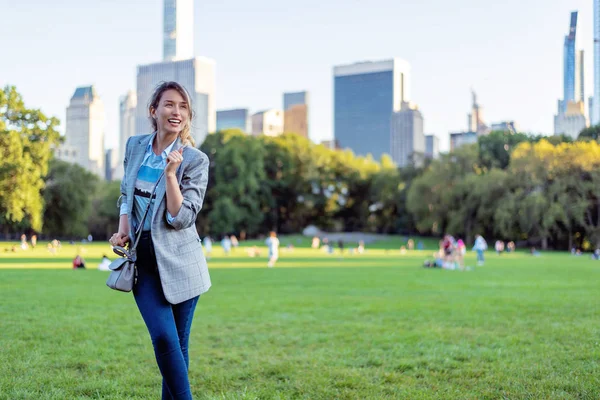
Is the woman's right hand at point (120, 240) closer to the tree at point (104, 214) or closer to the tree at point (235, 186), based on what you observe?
the tree at point (235, 186)

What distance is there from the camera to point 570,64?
113m

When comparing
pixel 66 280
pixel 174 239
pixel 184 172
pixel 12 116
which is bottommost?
pixel 66 280

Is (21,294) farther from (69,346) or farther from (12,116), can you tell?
(12,116)

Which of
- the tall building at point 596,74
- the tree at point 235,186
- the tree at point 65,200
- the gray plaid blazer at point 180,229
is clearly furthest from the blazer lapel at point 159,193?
the tall building at point 596,74

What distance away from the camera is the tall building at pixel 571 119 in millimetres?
105075

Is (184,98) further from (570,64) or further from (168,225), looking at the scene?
(570,64)

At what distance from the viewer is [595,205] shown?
185 ft

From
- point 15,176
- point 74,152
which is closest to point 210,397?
point 15,176

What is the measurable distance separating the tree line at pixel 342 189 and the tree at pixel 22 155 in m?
0.07

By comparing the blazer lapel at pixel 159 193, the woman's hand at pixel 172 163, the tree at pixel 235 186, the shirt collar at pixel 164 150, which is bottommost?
the blazer lapel at pixel 159 193

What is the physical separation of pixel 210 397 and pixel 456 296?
A: 1004 cm

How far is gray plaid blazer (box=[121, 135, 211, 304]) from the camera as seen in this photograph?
11.6 feet

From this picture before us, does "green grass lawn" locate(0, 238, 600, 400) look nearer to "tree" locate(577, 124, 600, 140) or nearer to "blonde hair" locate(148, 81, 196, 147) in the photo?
"blonde hair" locate(148, 81, 196, 147)

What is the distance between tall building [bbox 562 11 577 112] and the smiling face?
108 meters
